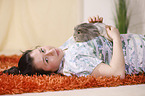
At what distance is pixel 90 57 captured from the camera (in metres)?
0.99

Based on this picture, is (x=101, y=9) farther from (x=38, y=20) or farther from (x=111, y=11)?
(x=38, y=20)

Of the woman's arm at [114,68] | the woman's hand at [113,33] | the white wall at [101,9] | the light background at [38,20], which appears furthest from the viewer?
the light background at [38,20]

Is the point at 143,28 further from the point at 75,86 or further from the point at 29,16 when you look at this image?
the point at 29,16

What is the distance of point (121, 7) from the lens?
7.82ft

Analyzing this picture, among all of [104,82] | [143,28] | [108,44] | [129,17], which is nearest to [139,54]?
[108,44]

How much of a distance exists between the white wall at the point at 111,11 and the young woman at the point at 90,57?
3.80 feet

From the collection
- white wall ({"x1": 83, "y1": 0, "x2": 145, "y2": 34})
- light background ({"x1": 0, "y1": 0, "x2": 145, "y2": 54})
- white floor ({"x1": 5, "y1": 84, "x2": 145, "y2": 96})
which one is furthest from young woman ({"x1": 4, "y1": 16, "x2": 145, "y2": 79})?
light background ({"x1": 0, "y1": 0, "x2": 145, "y2": 54})

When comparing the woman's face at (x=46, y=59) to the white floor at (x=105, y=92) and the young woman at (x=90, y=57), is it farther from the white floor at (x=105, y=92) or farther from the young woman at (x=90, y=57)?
the white floor at (x=105, y=92)

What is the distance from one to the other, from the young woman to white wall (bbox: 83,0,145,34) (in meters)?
1.16

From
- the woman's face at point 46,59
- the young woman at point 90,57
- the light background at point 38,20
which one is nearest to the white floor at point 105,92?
the young woman at point 90,57

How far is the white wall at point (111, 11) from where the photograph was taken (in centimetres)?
215

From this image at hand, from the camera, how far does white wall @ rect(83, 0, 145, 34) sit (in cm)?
215

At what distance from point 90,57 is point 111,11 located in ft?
6.87

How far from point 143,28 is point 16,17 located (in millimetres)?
2377
